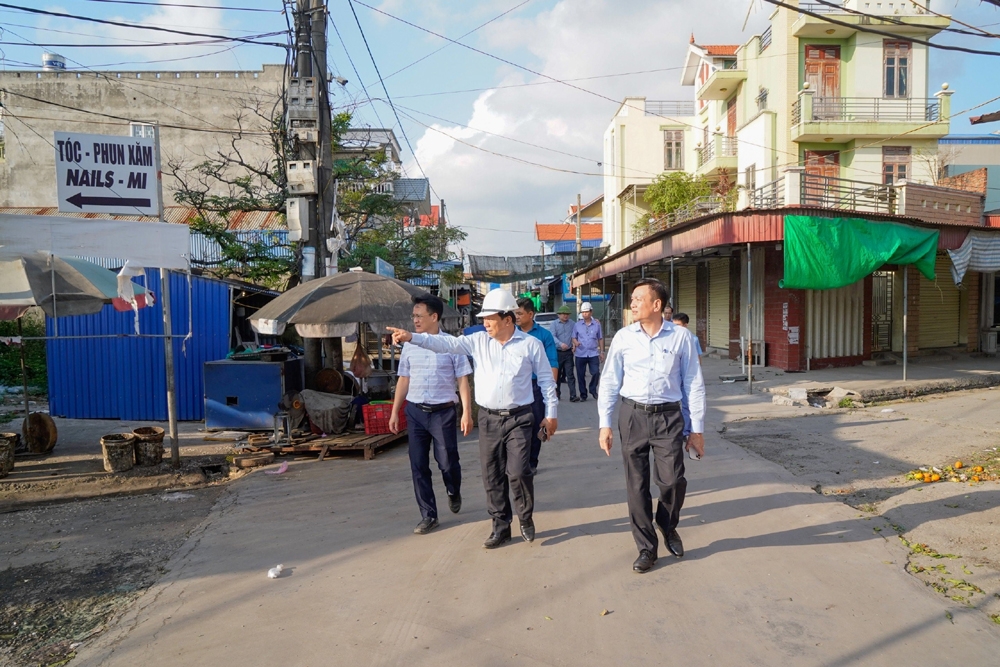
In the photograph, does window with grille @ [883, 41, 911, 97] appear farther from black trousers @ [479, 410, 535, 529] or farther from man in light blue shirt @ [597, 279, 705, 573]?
black trousers @ [479, 410, 535, 529]

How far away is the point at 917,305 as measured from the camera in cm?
1817

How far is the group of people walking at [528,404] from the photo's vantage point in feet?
13.7

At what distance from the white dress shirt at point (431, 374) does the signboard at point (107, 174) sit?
4.59 metres

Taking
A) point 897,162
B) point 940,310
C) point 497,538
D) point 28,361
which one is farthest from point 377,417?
point 897,162

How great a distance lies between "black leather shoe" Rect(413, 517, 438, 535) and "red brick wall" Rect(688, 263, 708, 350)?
17792 mm

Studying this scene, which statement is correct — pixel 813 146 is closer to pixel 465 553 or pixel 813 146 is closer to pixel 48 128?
pixel 465 553

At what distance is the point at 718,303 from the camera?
2044 centimetres

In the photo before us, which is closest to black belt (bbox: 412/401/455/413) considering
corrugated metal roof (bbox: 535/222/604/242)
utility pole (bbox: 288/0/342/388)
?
utility pole (bbox: 288/0/342/388)

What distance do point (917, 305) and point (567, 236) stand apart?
44.1m

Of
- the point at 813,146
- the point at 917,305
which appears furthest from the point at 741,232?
the point at 813,146

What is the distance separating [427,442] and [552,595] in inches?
64.3

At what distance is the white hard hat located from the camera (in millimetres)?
4719

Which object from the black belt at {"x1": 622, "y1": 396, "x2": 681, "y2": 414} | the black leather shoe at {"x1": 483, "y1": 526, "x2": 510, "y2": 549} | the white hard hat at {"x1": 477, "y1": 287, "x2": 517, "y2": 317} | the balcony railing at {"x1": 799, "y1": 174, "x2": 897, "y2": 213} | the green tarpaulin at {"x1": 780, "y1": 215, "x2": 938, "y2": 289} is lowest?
the black leather shoe at {"x1": 483, "y1": 526, "x2": 510, "y2": 549}

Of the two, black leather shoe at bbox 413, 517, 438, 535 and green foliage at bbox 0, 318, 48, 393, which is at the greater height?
green foliage at bbox 0, 318, 48, 393
